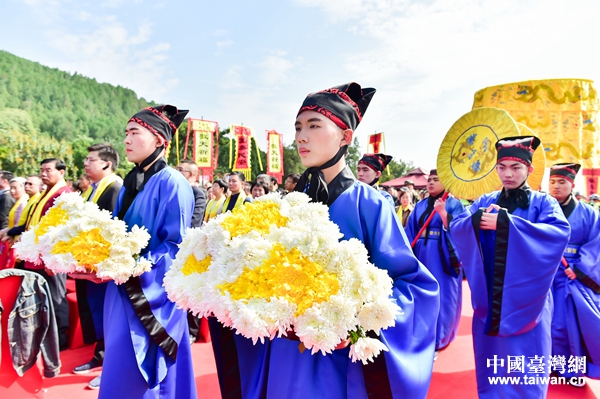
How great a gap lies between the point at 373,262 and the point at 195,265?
737 mm

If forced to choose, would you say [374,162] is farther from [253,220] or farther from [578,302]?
[253,220]

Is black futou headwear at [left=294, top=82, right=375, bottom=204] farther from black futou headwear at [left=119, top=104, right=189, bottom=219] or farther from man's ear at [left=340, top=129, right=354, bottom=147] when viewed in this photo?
black futou headwear at [left=119, top=104, right=189, bottom=219]

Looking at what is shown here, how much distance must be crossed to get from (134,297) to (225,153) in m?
50.6

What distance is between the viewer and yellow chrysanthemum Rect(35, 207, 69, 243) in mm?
2445

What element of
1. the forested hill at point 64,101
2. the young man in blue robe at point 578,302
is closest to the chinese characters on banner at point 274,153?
the young man in blue robe at point 578,302

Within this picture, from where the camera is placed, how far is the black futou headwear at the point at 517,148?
301 cm

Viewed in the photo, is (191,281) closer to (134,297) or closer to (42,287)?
(134,297)

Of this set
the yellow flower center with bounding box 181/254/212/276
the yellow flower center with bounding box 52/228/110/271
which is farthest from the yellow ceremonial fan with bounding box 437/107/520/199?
the yellow flower center with bounding box 52/228/110/271

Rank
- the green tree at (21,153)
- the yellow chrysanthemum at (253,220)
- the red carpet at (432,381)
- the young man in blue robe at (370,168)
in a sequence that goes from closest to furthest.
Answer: the yellow chrysanthemum at (253,220)
the red carpet at (432,381)
the young man in blue robe at (370,168)
the green tree at (21,153)

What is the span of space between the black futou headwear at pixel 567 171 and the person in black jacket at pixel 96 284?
14.8 feet

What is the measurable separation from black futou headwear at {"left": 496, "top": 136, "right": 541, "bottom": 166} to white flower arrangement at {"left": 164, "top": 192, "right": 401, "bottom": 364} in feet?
7.52

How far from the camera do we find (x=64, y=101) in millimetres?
98500

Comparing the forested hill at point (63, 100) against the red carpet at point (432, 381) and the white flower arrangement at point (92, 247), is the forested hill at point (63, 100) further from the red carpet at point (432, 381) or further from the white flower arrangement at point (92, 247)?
the white flower arrangement at point (92, 247)

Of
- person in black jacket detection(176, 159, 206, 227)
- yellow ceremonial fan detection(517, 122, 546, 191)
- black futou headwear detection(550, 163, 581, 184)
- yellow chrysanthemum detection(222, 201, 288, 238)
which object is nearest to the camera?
yellow chrysanthemum detection(222, 201, 288, 238)
